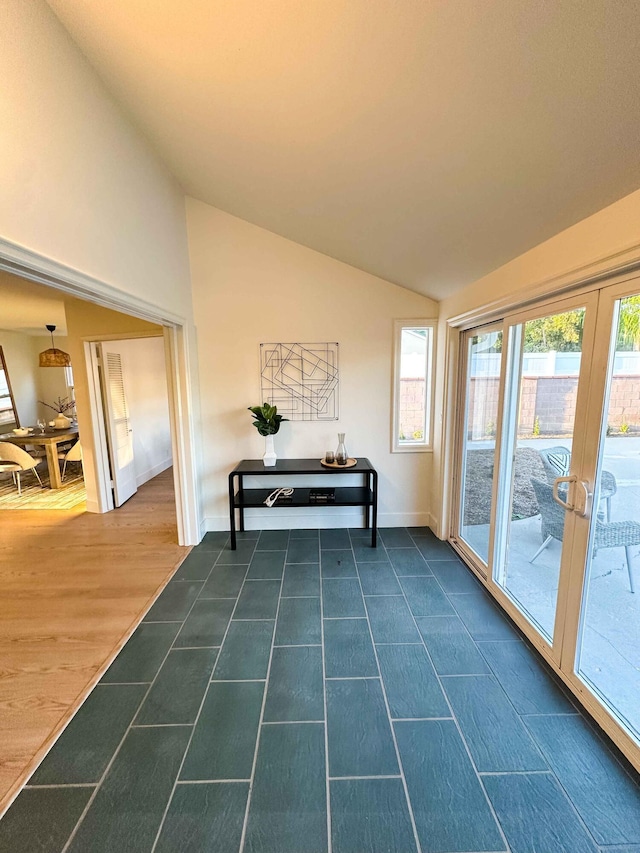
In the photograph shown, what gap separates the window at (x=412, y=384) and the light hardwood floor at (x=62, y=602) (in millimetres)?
2385

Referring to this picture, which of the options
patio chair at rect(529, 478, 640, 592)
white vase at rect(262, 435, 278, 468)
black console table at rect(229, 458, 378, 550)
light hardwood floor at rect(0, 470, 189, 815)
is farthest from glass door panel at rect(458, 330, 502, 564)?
→ light hardwood floor at rect(0, 470, 189, 815)

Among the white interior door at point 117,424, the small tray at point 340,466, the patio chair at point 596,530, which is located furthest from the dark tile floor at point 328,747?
the white interior door at point 117,424

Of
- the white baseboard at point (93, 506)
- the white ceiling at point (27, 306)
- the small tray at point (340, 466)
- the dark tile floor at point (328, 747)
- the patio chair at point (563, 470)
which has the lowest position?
the dark tile floor at point (328, 747)

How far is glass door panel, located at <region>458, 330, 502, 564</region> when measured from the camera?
8.48ft

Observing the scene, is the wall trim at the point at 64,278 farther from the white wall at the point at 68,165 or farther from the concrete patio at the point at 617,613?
the concrete patio at the point at 617,613

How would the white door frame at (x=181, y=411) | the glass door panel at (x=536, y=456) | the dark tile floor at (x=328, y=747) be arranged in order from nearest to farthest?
1. the dark tile floor at (x=328, y=747)
2. the glass door panel at (x=536, y=456)
3. the white door frame at (x=181, y=411)

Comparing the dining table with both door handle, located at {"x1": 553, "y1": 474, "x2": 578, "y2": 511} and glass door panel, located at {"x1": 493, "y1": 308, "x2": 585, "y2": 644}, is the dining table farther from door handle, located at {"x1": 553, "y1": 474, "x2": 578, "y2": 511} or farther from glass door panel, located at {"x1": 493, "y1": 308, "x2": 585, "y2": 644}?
door handle, located at {"x1": 553, "y1": 474, "x2": 578, "y2": 511}

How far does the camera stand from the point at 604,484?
1.62 m

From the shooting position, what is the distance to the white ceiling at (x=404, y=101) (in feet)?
3.12

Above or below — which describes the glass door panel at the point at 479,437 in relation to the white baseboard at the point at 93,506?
above

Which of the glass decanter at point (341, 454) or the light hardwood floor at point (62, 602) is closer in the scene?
the light hardwood floor at point (62, 602)

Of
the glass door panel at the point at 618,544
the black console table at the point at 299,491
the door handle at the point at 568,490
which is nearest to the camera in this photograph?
the glass door panel at the point at 618,544

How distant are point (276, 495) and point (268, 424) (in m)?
0.67

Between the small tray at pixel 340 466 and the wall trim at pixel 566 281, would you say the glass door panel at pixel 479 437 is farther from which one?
the small tray at pixel 340 466
